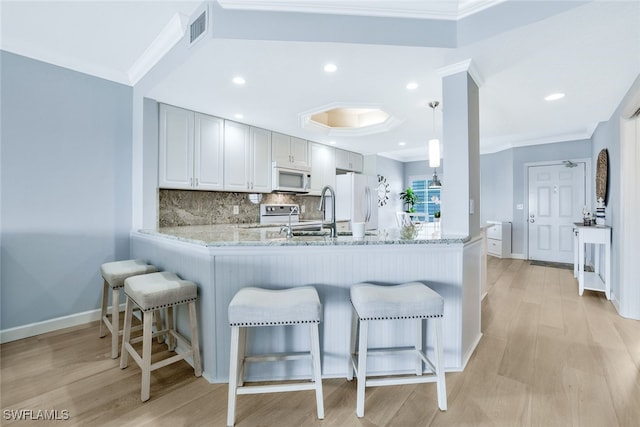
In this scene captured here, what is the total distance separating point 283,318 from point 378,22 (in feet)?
6.40

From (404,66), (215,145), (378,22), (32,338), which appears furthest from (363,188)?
(32,338)

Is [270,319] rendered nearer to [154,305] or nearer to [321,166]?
[154,305]

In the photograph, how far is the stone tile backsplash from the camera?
3.42 m

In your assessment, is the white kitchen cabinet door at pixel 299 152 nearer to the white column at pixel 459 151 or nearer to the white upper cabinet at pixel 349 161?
the white upper cabinet at pixel 349 161

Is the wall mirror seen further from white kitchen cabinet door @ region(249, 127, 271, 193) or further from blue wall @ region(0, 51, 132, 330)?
blue wall @ region(0, 51, 132, 330)

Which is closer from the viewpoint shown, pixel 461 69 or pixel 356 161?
pixel 461 69

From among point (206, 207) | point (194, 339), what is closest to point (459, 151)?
point (194, 339)

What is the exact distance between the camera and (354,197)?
5.17m

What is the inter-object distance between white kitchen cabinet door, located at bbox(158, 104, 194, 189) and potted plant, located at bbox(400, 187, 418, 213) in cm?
524

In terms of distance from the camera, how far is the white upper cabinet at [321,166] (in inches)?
192

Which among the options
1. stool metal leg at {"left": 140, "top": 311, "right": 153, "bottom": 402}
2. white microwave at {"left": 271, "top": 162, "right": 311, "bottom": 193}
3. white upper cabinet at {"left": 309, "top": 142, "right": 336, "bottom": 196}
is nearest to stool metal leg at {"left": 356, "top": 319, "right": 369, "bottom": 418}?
stool metal leg at {"left": 140, "top": 311, "right": 153, "bottom": 402}

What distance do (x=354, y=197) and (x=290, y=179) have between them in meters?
1.31

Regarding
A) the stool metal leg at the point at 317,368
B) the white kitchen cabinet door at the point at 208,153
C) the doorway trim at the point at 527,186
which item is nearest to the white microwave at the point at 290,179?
the white kitchen cabinet door at the point at 208,153

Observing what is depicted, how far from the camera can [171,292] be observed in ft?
6.02
